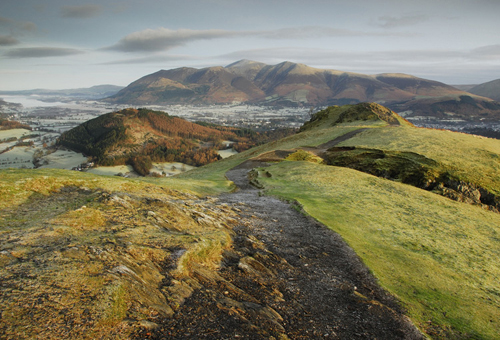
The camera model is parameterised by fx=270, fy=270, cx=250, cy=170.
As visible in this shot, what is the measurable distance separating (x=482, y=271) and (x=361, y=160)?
2542 centimetres

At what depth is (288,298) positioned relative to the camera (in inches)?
433

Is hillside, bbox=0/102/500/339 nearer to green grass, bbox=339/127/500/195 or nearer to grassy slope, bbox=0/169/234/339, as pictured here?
grassy slope, bbox=0/169/234/339

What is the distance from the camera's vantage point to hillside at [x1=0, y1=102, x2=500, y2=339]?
334 inches

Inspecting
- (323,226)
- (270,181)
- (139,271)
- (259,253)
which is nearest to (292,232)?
(323,226)

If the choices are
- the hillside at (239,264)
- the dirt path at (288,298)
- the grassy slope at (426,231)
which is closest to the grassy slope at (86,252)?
the hillside at (239,264)

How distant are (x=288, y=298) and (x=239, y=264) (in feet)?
9.03

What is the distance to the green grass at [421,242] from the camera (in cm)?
1069

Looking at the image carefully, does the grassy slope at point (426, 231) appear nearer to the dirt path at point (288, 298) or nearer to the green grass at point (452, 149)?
the green grass at point (452, 149)

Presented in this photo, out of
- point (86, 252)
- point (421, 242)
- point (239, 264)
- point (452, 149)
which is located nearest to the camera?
point (86, 252)

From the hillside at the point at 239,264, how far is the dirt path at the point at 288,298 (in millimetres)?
58

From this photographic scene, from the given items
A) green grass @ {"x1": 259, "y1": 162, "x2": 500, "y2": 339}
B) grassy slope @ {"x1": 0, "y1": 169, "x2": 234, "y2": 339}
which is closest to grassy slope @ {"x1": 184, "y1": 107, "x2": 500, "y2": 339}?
green grass @ {"x1": 259, "y1": 162, "x2": 500, "y2": 339}

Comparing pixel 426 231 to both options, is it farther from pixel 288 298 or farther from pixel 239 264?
pixel 239 264

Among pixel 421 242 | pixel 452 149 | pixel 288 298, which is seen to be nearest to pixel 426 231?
pixel 421 242

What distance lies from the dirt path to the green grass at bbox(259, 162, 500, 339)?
1.19 metres
